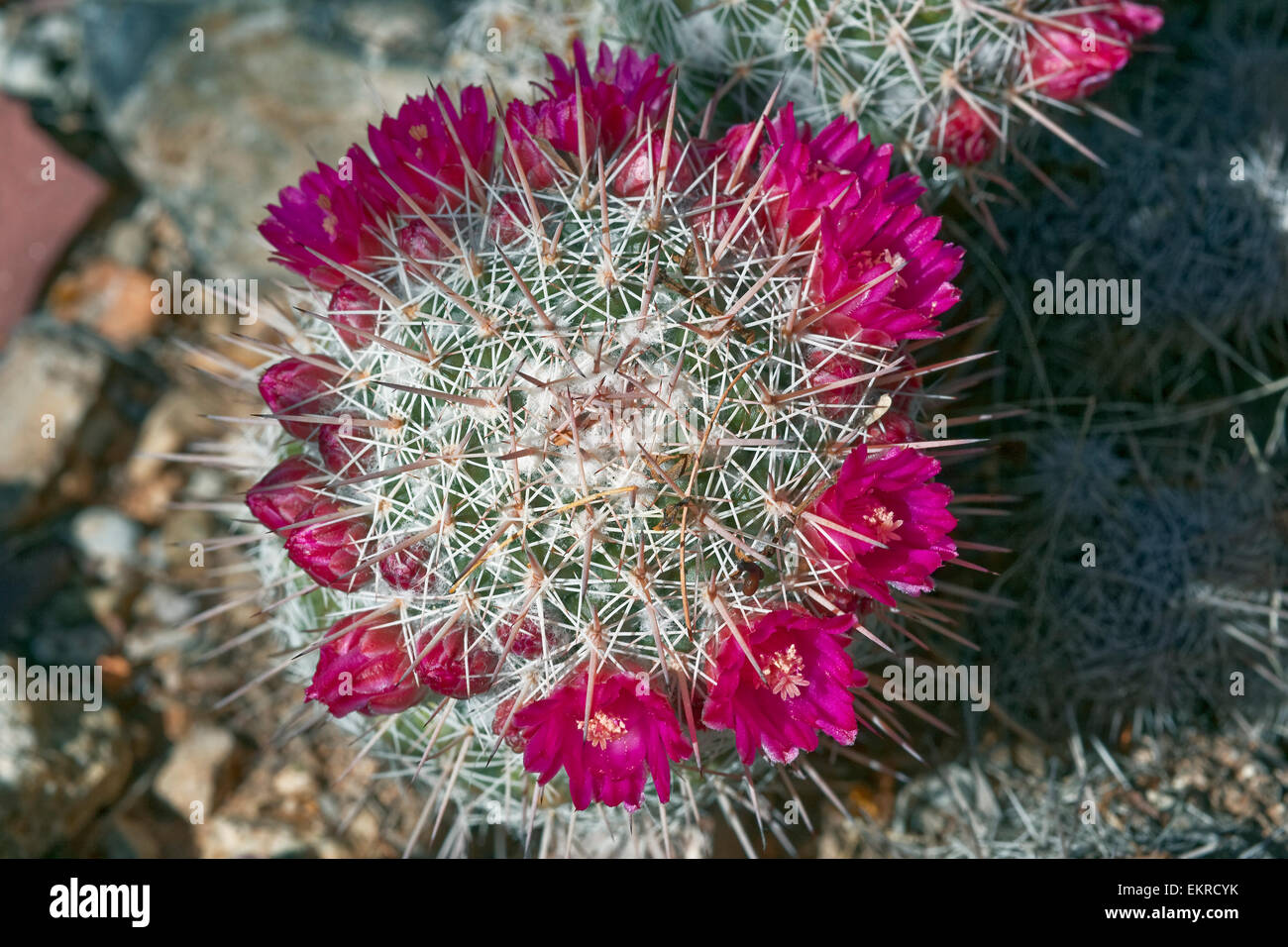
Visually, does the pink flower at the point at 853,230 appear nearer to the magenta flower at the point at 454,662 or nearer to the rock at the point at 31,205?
the magenta flower at the point at 454,662

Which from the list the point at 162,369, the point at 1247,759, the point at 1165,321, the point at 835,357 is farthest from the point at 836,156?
the point at 162,369

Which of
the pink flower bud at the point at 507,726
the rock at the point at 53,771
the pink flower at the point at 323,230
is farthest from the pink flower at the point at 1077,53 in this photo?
the rock at the point at 53,771

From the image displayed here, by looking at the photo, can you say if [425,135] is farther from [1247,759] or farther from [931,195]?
[1247,759]

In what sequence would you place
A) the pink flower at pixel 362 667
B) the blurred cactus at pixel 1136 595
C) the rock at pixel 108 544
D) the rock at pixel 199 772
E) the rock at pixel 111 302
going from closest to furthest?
the pink flower at pixel 362 667 < the blurred cactus at pixel 1136 595 < the rock at pixel 199 772 < the rock at pixel 108 544 < the rock at pixel 111 302

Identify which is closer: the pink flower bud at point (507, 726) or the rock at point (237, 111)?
the pink flower bud at point (507, 726)

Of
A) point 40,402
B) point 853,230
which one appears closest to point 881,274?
point 853,230

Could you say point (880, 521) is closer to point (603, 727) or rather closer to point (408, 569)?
point (603, 727)

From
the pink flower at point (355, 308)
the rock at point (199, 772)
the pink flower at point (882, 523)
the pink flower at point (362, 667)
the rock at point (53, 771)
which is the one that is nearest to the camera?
the pink flower at point (882, 523)
